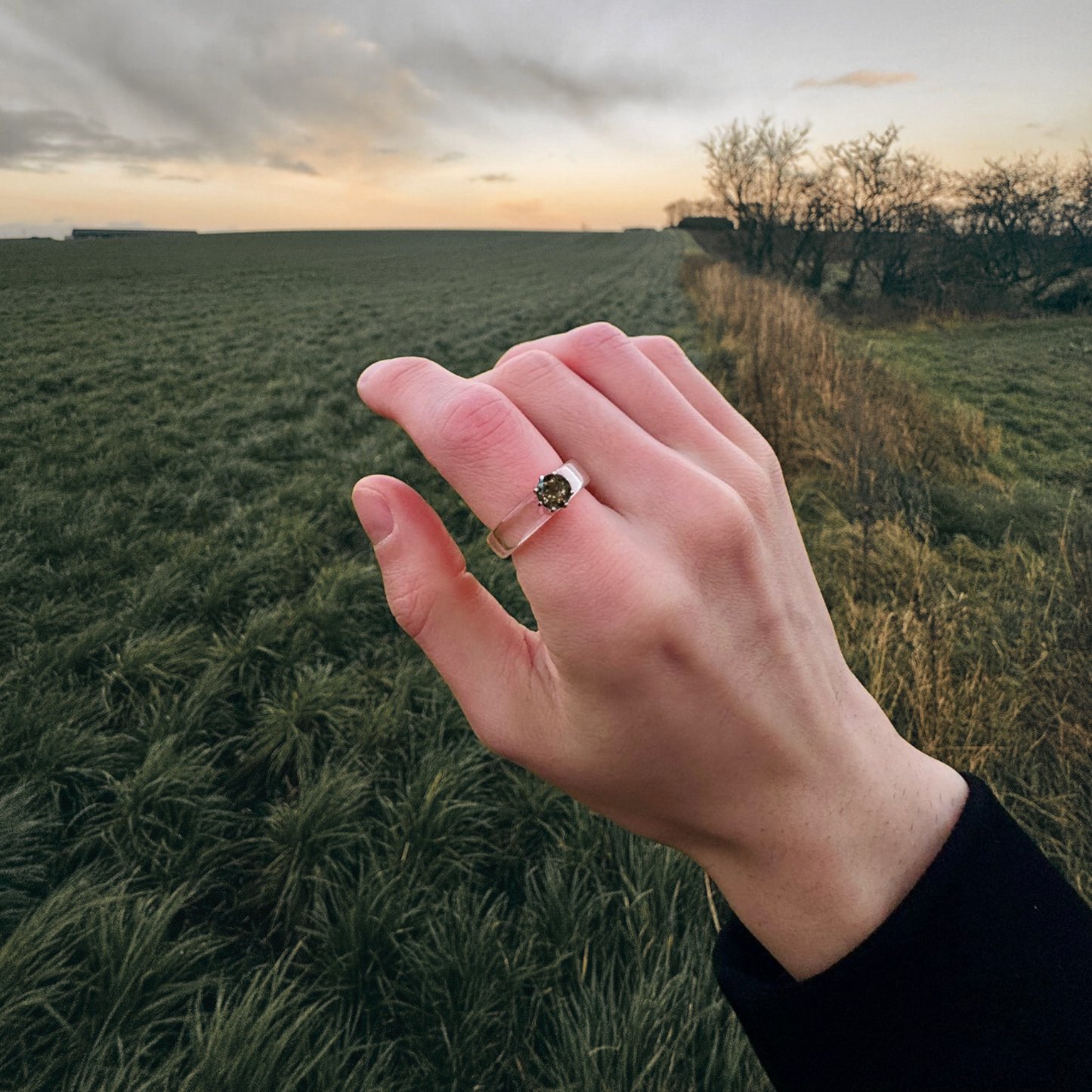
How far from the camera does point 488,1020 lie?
56.7 inches

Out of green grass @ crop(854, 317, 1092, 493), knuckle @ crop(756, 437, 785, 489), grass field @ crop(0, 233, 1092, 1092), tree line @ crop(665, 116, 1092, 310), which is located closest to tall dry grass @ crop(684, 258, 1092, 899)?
grass field @ crop(0, 233, 1092, 1092)

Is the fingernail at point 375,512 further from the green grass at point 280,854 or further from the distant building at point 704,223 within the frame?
the distant building at point 704,223

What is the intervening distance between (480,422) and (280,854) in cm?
163

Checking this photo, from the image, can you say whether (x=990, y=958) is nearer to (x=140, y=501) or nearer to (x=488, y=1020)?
(x=488, y=1020)

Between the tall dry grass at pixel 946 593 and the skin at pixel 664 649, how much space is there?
4.30 feet

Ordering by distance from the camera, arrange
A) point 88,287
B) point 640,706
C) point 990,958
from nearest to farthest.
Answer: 1. point 990,958
2. point 640,706
3. point 88,287

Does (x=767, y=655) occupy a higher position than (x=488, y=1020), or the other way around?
(x=767, y=655)

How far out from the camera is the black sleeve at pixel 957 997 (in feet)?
2.15

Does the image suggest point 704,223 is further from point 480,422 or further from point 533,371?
point 480,422

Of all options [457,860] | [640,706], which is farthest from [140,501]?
[640,706]

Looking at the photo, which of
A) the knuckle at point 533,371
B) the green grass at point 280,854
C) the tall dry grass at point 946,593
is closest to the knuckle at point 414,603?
the knuckle at point 533,371

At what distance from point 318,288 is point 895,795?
24.8 m

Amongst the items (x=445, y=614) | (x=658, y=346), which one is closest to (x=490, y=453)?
(x=445, y=614)

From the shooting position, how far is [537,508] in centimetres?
84
